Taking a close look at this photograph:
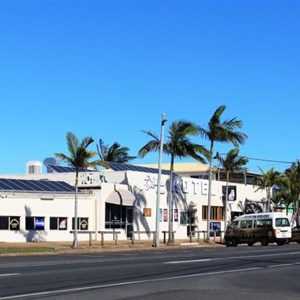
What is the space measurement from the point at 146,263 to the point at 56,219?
1934 centimetres

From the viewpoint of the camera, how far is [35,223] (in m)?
37.2

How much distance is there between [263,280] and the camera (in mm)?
14852

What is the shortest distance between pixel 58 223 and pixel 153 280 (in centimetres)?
2470

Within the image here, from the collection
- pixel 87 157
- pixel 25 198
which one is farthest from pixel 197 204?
pixel 87 157

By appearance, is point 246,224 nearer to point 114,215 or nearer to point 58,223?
point 114,215

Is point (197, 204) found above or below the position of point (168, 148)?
below

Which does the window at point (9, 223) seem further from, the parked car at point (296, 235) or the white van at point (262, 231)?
the parked car at point (296, 235)

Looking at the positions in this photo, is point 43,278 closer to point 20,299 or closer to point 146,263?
point 20,299

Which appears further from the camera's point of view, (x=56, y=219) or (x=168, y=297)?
(x=56, y=219)

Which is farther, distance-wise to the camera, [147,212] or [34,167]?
[34,167]

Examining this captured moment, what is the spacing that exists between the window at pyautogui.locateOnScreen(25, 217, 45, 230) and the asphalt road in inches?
710

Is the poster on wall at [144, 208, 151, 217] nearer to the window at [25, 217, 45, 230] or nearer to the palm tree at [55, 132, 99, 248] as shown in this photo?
the window at [25, 217, 45, 230]

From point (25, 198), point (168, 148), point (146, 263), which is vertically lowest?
point (146, 263)

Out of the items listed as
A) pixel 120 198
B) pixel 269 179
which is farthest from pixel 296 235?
pixel 120 198
